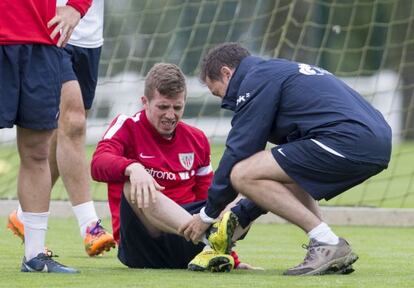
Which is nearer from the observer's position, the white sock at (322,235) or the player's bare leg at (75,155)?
the white sock at (322,235)

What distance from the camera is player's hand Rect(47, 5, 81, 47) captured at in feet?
17.2

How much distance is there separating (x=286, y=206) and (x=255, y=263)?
0.85 m

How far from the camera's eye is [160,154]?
566cm

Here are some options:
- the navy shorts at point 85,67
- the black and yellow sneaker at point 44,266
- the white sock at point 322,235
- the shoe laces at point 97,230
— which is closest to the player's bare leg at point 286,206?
the white sock at point 322,235

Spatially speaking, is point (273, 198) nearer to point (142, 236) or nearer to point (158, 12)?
point (142, 236)

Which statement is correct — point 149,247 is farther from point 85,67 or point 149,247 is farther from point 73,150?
point 85,67

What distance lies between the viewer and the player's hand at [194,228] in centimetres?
536

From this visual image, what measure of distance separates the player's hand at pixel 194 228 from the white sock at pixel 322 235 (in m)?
0.46

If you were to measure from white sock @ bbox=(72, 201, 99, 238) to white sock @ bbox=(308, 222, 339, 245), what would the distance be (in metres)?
1.56

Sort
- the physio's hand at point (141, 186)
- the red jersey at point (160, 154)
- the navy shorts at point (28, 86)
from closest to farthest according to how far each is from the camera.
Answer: the navy shorts at point (28, 86) → the physio's hand at point (141, 186) → the red jersey at point (160, 154)

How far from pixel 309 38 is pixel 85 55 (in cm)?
861

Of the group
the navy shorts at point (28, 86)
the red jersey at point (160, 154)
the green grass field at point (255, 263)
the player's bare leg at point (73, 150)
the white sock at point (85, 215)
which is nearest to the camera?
the green grass field at point (255, 263)

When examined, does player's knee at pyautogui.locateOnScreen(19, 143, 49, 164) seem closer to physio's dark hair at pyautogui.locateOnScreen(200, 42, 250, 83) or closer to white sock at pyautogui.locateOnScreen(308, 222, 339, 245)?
physio's dark hair at pyautogui.locateOnScreen(200, 42, 250, 83)

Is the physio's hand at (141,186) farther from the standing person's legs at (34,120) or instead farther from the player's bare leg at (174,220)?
the standing person's legs at (34,120)
